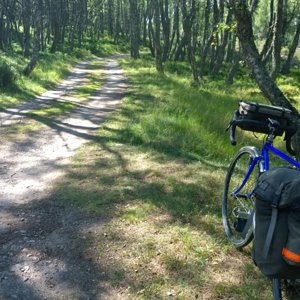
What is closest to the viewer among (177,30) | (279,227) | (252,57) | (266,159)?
(279,227)

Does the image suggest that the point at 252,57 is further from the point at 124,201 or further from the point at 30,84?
the point at 30,84

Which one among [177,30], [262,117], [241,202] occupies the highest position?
[262,117]

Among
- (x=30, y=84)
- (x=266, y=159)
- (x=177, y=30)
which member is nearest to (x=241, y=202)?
(x=266, y=159)

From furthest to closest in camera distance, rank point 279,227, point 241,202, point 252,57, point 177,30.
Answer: point 177,30
point 252,57
point 241,202
point 279,227

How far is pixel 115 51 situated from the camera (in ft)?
164

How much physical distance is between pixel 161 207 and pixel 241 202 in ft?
3.90

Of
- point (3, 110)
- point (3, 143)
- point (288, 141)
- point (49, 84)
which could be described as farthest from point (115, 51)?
point (288, 141)

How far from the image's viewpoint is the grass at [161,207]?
11.2ft

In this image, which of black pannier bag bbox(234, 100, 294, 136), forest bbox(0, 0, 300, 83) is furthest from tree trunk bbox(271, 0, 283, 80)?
black pannier bag bbox(234, 100, 294, 136)

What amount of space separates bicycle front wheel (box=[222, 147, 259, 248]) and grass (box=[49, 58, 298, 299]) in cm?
14

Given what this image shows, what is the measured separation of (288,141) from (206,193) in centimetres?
170

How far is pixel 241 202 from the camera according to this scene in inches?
155

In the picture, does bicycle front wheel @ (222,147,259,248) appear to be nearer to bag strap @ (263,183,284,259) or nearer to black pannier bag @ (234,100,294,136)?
black pannier bag @ (234,100,294,136)

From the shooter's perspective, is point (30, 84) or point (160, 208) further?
point (30, 84)
